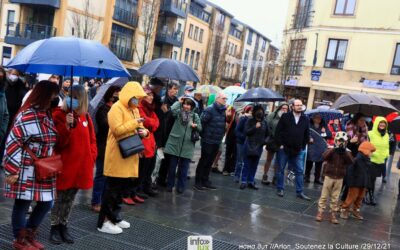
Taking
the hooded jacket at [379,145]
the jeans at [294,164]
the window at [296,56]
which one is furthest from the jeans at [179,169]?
the window at [296,56]

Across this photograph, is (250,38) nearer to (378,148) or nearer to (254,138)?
(378,148)

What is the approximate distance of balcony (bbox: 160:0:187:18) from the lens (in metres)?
46.4

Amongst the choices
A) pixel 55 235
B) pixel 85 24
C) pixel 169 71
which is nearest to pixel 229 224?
pixel 55 235

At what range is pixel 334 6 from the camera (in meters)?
28.1

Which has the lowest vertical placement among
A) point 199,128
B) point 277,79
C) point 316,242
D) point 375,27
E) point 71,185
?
point 316,242

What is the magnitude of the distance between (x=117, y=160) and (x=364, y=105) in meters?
6.33

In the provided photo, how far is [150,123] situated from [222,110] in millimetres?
2255

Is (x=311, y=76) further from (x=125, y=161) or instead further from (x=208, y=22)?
(x=208, y=22)

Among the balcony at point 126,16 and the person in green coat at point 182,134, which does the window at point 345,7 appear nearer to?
the balcony at point 126,16

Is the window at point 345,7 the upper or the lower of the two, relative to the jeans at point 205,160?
upper

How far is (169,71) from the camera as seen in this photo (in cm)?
813

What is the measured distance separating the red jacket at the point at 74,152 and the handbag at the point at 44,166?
A: 14.6 inches

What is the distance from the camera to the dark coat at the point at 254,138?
9195 millimetres

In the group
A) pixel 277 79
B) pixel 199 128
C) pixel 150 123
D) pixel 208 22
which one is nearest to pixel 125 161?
pixel 150 123
